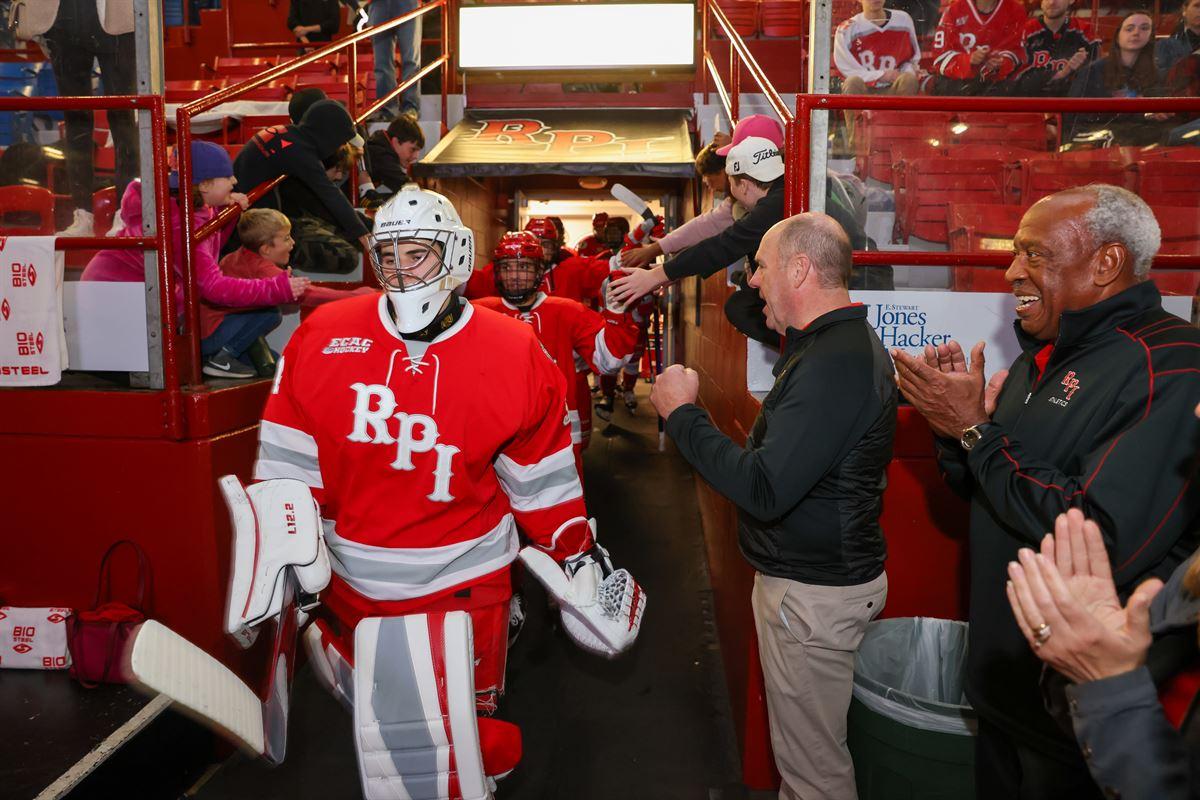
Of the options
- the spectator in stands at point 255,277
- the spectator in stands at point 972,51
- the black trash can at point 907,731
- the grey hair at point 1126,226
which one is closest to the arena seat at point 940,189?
the spectator in stands at point 972,51

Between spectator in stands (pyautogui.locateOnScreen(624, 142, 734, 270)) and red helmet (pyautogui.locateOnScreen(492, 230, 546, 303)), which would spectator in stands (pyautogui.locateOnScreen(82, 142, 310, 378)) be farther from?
spectator in stands (pyautogui.locateOnScreen(624, 142, 734, 270))

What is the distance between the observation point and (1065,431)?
70.9 inches

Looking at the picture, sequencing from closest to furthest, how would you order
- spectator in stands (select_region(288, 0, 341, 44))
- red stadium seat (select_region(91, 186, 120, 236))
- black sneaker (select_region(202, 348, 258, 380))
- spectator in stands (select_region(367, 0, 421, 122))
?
red stadium seat (select_region(91, 186, 120, 236)), black sneaker (select_region(202, 348, 258, 380)), spectator in stands (select_region(367, 0, 421, 122)), spectator in stands (select_region(288, 0, 341, 44))

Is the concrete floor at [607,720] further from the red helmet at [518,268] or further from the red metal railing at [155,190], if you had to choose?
the red helmet at [518,268]

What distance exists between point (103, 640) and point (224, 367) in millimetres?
1108

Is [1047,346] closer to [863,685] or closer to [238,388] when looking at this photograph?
[863,685]

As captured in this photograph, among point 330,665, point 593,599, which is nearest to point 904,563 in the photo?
point 593,599

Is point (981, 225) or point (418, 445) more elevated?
point (981, 225)

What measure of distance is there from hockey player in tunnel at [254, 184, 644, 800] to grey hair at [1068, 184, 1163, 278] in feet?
4.62

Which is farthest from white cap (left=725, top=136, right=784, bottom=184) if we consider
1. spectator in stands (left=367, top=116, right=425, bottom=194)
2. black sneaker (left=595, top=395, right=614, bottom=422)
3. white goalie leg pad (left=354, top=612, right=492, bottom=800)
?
black sneaker (left=595, top=395, right=614, bottom=422)

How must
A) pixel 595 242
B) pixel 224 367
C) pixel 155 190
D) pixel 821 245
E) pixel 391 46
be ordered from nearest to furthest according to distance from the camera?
pixel 821 245 → pixel 155 190 → pixel 224 367 → pixel 391 46 → pixel 595 242

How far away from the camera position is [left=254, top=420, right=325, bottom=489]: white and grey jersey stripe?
2.44 metres

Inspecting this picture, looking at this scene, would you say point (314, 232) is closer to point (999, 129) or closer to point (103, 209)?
point (103, 209)

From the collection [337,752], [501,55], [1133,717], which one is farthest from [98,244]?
→ [501,55]
